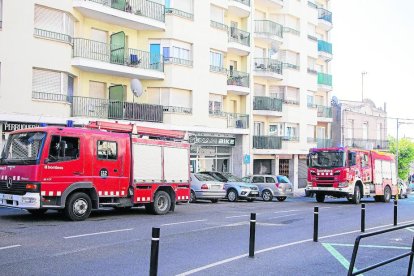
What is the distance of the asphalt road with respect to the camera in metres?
9.24

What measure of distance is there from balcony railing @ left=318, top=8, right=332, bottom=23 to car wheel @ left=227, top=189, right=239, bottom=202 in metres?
26.5

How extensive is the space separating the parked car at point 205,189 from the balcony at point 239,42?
1282 cm

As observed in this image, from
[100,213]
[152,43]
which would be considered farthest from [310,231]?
[152,43]

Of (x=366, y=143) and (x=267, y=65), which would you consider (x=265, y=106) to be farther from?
(x=366, y=143)

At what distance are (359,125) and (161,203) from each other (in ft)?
142

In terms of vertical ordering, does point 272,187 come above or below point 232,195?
above

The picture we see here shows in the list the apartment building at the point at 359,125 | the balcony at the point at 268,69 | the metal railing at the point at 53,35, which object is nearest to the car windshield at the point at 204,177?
the metal railing at the point at 53,35

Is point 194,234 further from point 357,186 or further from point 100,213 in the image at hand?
point 357,186

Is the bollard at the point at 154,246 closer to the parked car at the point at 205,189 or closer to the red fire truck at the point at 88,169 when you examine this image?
the red fire truck at the point at 88,169

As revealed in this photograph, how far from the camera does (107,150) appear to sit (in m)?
17.1

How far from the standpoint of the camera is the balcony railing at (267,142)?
4056cm

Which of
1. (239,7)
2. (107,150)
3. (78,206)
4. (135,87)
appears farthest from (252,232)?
(239,7)

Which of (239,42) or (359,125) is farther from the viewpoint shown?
(359,125)

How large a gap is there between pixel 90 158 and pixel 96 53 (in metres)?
13.0
